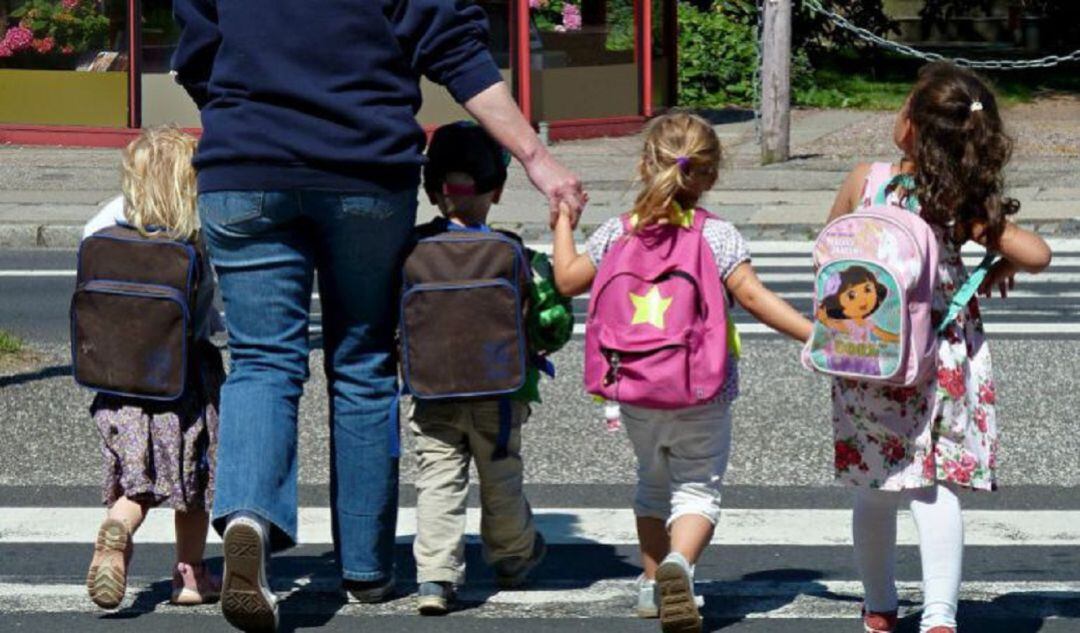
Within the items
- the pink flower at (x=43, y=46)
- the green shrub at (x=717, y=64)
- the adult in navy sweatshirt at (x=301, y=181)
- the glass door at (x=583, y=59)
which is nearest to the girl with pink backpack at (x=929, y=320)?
the adult in navy sweatshirt at (x=301, y=181)

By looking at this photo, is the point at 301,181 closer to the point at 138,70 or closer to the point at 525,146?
the point at 525,146

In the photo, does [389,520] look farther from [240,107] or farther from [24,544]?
[24,544]

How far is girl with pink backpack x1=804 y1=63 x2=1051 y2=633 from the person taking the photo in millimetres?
4340

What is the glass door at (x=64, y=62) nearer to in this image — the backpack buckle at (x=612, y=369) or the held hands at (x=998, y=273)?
the backpack buckle at (x=612, y=369)

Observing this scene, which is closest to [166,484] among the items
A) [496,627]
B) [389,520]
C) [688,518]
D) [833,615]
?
[389,520]

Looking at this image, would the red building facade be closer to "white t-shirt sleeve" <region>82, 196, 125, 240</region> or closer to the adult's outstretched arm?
"white t-shirt sleeve" <region>82, 196, 125, 240</region>

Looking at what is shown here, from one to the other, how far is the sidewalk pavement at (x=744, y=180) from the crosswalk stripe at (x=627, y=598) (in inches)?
335

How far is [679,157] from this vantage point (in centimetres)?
471

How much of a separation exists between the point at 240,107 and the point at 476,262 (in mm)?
658

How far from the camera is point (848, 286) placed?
14.3 feet

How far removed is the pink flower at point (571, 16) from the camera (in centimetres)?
2089

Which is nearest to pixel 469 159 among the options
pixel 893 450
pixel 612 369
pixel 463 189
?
pixel 463 189

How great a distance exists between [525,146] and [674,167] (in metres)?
0.35

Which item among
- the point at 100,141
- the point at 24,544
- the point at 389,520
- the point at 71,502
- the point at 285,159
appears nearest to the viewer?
the point at 285,159
